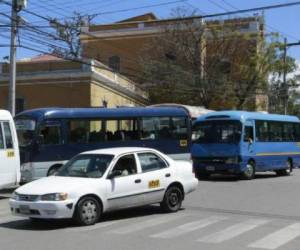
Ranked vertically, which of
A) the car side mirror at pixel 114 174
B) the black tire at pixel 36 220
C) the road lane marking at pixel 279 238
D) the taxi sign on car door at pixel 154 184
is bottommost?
the road lane marking at pixel 279 238

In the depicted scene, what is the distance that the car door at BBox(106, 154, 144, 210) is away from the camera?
496 inches

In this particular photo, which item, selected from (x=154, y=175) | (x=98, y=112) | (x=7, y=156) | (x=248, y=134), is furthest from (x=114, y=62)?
(x=154, y=175)

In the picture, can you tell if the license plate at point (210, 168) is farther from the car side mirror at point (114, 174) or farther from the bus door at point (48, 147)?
the car side mirror at point (114, 174)

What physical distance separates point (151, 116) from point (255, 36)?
31.7m

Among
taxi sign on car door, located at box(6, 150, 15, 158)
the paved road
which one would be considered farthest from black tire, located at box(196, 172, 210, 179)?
taxi sign on car door, located at box(6, 150, 15, 158)

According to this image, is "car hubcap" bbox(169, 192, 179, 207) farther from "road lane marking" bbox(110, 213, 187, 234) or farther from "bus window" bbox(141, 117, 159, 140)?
"bus window" bbox(141, 117, 159, 140)

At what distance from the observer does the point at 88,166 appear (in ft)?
42.5

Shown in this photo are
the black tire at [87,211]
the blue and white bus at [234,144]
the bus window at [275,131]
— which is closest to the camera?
the black tire at [87,211]

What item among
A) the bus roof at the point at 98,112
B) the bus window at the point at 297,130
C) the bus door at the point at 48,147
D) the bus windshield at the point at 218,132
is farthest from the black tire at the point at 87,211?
Answer: the bus window at the point at 297,130

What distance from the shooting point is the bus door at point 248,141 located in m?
25.8

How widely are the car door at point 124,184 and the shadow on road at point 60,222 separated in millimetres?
468

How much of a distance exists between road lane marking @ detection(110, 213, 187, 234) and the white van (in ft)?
18.5

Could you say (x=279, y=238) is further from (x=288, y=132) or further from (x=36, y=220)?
(x=288, y=132)

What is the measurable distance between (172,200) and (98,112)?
8.51m
